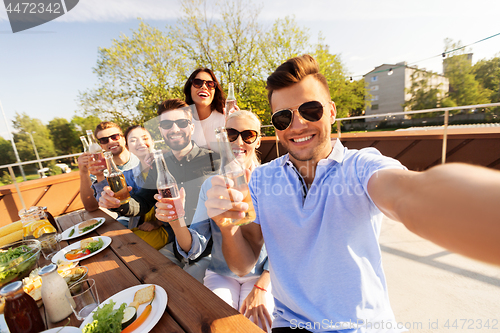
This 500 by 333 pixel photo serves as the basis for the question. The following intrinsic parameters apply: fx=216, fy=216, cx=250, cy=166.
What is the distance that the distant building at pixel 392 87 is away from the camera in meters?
39.1

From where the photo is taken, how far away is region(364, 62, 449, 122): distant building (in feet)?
128

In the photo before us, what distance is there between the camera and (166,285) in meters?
1.08

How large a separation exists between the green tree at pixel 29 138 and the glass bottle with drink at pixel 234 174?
132 feet

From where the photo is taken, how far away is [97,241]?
162 cm

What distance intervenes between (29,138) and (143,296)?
41196 mm

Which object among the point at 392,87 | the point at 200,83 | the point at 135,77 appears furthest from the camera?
the point at 392,87

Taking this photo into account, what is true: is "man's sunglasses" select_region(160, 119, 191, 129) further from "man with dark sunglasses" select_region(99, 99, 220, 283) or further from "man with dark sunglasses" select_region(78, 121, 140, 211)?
"man with dark sunglasses" select_region(78, 121, 140, 211)

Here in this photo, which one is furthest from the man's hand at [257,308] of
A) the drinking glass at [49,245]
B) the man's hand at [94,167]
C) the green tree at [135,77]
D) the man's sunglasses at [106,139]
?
the green tree at [135,77]

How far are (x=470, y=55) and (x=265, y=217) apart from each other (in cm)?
4892

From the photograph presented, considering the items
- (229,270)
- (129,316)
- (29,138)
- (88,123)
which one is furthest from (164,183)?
(29,138)

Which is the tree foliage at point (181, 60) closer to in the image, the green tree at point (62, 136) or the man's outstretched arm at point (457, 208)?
the man's outstretched arm at point (457, 208)

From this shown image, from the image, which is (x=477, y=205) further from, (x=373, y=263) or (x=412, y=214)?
(x=373, y=263)

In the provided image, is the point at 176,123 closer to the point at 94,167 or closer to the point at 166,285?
the point at 94,167

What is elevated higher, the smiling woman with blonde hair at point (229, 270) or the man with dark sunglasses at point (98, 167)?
the man with dark sunglasses at point (98, 167)
